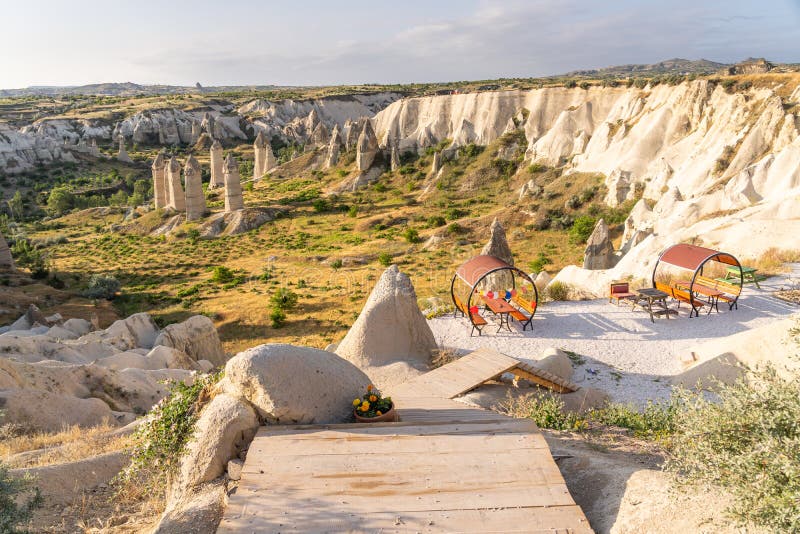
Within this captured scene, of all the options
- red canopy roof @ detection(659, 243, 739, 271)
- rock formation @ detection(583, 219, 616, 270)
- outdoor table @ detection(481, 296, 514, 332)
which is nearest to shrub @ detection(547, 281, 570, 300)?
outdoor table @ detection(481, 296, 514, 332)

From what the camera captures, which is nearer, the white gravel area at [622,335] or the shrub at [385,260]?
the white gravel area at [622,335]

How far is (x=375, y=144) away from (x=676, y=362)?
52.7m

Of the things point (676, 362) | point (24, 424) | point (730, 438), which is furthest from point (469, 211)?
point (730, 438)

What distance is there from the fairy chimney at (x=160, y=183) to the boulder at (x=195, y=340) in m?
37.7

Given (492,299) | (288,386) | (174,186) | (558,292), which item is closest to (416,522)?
(288,386)

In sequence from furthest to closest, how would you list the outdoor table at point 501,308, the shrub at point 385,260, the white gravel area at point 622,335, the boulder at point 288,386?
1. the shrub at point 385,260
2. the outdoor table at point 501,308
3. the white gravel area at point 622,335
4. the boulder at point 288,386

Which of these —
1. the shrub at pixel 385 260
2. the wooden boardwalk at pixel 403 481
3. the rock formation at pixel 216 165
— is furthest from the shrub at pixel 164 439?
the rock formation at pixel 216 165

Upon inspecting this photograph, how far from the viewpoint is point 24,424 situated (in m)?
10.6

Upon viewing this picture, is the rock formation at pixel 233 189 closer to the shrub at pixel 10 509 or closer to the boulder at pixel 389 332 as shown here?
the boulder at pixel 389 332

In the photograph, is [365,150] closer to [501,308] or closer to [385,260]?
[385,260]

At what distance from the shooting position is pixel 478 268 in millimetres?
17125

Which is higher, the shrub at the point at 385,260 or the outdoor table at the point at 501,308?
the outdoor table at the point at 501,308

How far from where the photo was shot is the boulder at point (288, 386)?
6.60 meters

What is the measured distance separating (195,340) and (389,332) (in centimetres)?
1159
